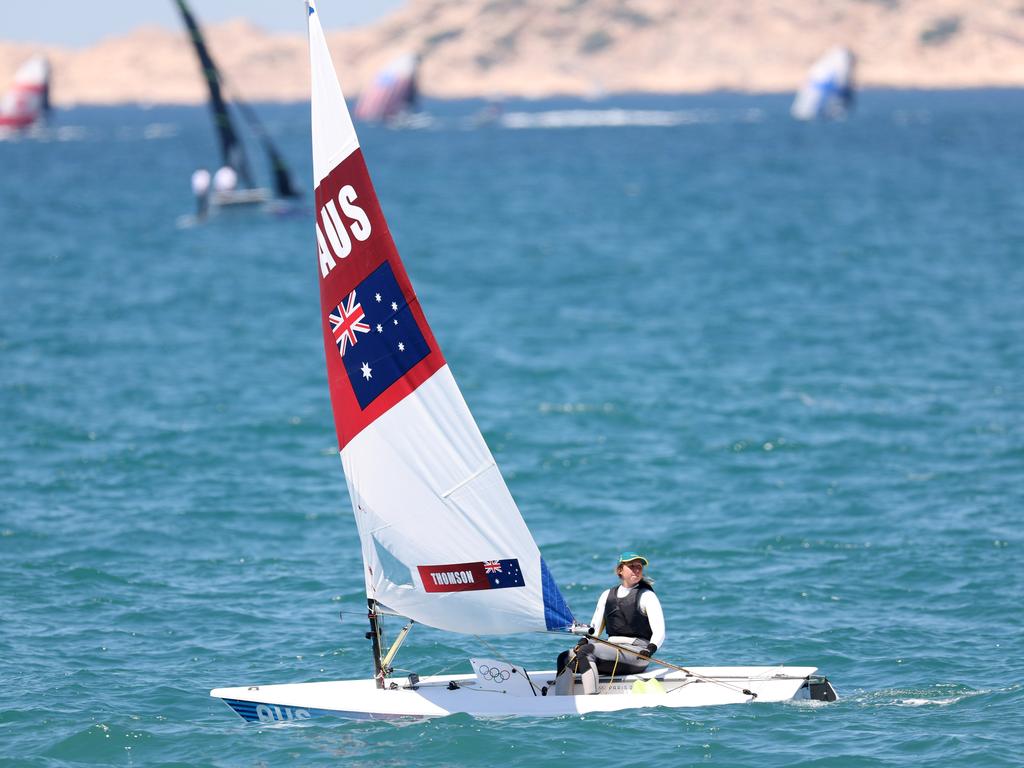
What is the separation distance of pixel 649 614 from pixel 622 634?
405mm

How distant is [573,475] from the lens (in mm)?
28328

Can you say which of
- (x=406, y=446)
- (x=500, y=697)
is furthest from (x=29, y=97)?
(x=500, y=697)

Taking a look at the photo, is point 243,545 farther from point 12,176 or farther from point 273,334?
point 12,176

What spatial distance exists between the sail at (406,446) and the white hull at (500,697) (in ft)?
2.57

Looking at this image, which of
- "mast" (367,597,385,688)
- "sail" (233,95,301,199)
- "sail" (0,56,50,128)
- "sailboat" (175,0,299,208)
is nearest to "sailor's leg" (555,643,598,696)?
"mast" (367,597,385,688)

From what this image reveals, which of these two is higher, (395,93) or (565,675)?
(395,93)

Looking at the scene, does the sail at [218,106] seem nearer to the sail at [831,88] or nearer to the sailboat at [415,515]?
the sailboat at [415,515]

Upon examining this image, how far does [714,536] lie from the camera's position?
24109 millimetres

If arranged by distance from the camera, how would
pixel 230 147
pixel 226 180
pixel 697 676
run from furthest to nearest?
pixel 226 180, pixel 230 147, pixel 697 676

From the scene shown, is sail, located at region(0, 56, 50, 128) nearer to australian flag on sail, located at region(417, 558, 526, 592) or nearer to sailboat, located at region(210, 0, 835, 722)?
sailboat, located at region(210, 0, 835, 722)

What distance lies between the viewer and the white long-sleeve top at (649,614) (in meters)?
16.0

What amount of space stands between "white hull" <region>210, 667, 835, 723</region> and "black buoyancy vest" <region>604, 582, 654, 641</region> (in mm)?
489

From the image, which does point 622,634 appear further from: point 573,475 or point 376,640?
point 573,475

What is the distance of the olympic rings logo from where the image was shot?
53.5 feet
